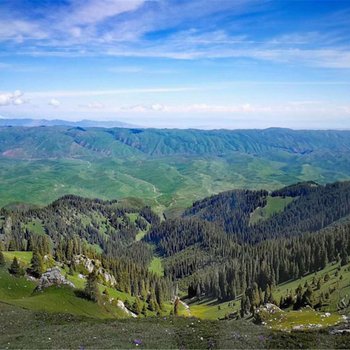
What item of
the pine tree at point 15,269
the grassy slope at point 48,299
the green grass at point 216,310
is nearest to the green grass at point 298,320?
the grassy slope at point 48,299

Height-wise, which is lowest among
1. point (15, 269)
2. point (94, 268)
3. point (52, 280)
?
point (94, 268)

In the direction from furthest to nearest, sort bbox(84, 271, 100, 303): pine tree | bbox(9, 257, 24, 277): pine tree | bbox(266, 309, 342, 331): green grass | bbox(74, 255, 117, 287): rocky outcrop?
bbox(74, 255, 117, 287): rocky outcrop < bbox(9, 257, 24, 277): pine tree < bbox(84, 271, 100, 303): pine tree < bbox(266, 309, 342, 331): green grass

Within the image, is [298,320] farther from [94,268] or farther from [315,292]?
[94,268]

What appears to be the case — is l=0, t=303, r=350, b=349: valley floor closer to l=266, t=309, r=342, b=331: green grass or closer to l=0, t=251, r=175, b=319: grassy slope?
l=0, t=251, r=175, b=319: grassy slope

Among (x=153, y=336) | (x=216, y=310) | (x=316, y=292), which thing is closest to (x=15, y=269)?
(x=153, y=336)

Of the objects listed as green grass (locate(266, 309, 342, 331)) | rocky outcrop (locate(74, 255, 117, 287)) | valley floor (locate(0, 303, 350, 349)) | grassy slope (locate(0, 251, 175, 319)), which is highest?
valley floor (locate(0, 303, 350, 349))

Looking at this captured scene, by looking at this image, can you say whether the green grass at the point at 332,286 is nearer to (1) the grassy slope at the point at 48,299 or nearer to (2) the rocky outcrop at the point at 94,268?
(1) the grassy slope at the point at 48,299

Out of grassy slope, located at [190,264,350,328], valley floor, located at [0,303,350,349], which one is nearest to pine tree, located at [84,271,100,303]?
valley floor, located at [0,303,350,349]

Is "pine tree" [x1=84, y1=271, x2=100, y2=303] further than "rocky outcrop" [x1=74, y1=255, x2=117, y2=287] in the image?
No
